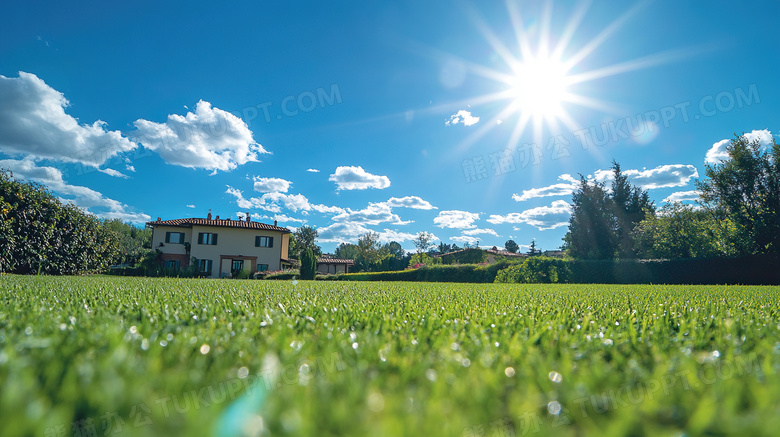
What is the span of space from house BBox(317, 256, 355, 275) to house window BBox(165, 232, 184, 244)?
20.5m

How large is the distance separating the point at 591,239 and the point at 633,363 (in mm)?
36597

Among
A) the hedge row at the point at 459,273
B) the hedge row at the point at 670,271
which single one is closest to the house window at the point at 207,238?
the hedge row at the point at 459,273

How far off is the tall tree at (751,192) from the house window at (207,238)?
1450 inches

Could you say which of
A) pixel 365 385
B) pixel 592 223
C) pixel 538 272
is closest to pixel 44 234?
pixel 365 385

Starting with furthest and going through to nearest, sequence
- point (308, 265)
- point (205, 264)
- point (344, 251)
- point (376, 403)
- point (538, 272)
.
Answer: point (344, 251)
point (205, 264)
point (308, 265)
point (538, 272)
point (376, 403)

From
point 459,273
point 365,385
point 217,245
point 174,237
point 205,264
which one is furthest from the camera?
point 174,237

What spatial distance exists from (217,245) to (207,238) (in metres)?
1.07

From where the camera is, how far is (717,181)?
2123cm

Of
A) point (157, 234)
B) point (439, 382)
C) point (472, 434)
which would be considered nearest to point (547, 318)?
point (439, 382)

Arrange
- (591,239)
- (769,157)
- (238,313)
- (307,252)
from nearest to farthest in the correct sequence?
1. (238,313)
2. (769,157)
3. (307,252)
4. (591,239)

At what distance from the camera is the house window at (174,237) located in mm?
34500

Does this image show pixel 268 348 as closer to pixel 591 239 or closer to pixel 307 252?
pixel 307 252

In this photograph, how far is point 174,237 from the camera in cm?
3466

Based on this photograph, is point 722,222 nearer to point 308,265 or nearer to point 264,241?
point 308,265
